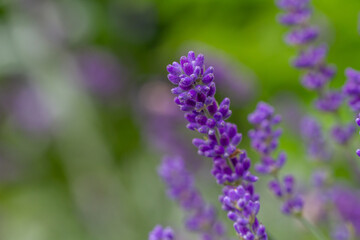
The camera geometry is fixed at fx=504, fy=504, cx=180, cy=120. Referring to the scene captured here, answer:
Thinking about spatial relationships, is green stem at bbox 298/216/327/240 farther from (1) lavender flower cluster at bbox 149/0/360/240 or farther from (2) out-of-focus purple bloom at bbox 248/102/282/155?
(2) out-of-focus purple bloom at bbox 248/102/282/155

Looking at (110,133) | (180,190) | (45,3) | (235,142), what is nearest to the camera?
(235,142)

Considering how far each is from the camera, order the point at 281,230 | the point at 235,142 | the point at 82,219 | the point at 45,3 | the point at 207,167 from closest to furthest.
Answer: the point at 235,142 < the point at 281,230 < the point at 207,167 < the point at 82,219 < the point at 45,3

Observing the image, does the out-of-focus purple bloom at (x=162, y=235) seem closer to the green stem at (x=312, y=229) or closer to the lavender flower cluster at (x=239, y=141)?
the lavender flower cluster at (x=239, y=141)

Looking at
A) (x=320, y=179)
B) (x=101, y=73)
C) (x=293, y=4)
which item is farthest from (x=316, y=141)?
(x=101, y=73)

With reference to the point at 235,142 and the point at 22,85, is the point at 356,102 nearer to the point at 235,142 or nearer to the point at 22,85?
the point at 235,142

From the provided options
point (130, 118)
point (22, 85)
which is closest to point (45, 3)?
point (22, 85)

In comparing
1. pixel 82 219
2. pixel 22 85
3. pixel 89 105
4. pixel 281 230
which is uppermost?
pixel 22 85
